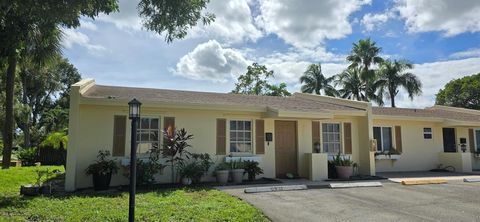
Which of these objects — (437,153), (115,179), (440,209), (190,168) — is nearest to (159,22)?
(190,168)

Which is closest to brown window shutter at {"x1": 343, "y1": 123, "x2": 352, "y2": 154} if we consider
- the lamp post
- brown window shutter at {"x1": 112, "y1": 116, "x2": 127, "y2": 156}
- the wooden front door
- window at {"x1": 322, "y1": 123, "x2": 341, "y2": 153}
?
window at {"x1": 322, "y1": 123, "x2": 341, "y2": 153}

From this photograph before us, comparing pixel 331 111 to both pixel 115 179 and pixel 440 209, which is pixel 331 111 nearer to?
pixel 440 209

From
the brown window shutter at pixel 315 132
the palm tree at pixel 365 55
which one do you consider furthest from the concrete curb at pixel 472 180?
the palm tree at pixel 365 55

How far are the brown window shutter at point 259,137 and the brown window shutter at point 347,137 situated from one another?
12.2ft

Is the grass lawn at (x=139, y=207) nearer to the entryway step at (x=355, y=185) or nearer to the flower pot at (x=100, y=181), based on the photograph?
the flower pot at (x=100, y=181)

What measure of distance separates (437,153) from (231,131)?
431 inches

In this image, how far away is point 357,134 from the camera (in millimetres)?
14547

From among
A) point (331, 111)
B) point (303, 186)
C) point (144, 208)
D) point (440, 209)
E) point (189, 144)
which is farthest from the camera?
point (331, 111)

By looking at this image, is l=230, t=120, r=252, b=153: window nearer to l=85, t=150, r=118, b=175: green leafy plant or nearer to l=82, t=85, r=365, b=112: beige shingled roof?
l=82, t=85, r=365, b=112: beige shingled roof

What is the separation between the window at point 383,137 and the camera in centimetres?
1571

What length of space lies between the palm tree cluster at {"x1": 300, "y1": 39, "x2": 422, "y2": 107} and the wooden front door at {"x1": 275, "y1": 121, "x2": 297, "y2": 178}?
18029mm

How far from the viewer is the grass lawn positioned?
22.3 ft

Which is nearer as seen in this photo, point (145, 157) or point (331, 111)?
point (145, 157)

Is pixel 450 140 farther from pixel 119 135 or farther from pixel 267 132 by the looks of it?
pixel 119 135
